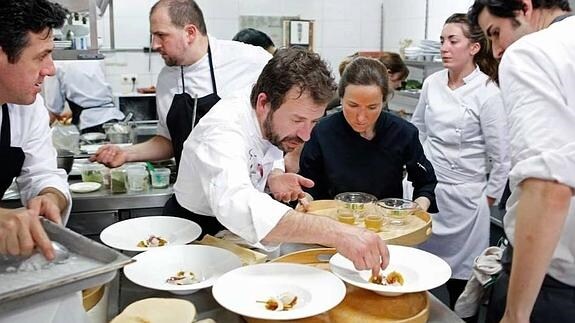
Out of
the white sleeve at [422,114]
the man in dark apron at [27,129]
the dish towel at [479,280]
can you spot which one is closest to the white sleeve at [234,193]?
the man in dark apron at [27,129]

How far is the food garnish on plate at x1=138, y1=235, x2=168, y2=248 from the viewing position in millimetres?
1414

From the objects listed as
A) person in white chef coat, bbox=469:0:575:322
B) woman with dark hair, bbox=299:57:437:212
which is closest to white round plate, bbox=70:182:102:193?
woman with dark hair, bbox=299:57:437:212

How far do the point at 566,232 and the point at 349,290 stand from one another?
0.49 metres

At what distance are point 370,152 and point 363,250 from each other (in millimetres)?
1010

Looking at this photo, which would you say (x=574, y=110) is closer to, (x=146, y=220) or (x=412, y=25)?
(x=146, y=220)

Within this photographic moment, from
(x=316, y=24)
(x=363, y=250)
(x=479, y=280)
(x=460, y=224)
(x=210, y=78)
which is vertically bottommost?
(x=460, y=224)

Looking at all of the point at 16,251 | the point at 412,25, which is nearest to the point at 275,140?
the point at 16,251

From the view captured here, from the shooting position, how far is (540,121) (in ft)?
3.51

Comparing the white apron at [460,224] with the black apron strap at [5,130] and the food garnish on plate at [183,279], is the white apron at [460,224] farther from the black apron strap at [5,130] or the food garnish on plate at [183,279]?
the black apron strap at [5,130]

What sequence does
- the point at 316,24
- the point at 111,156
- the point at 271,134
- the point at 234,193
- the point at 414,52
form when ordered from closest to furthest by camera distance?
the point at 234,193 < the point at 271,134 < the point at 111,156 < the point at 414,52 < the point at 316,24

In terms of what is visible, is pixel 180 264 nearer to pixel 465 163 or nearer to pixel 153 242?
pixel 153 242

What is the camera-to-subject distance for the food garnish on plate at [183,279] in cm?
121

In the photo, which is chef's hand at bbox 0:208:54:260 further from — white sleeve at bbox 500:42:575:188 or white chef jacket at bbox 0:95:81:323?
white sleeve at bbox 500:42:575:188

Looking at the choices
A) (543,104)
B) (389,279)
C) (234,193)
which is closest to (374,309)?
(389,279)
